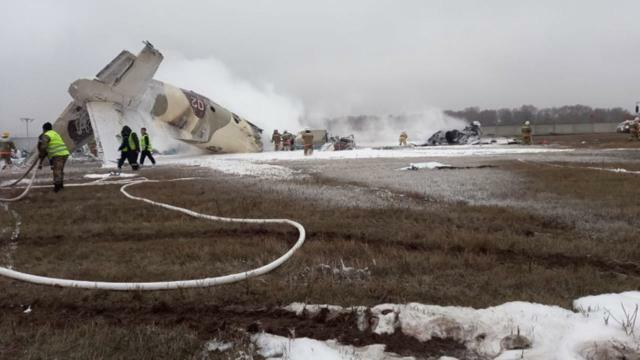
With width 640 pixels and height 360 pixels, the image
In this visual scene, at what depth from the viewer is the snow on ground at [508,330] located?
2.48 m

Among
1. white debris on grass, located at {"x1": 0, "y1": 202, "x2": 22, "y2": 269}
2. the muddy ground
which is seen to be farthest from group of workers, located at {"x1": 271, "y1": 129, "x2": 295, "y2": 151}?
white debris on grass, located at {"x1": 0, "y1": 202, "x2": 22, "y2": 269}

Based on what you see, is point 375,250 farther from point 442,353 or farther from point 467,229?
point 442,353

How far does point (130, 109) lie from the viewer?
2042 centimetres

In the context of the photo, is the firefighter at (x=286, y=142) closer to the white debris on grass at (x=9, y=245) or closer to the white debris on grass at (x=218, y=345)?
the white debris on grass at (x=9, y=245)

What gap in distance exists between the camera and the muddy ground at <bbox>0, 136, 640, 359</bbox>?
2.85 m

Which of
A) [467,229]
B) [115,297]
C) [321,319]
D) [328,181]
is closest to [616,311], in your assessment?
[321,319]

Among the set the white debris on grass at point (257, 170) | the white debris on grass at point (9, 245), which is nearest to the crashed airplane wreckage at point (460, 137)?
the white debris on grass at point (257, 170)

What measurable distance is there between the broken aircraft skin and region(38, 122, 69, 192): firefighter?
35.2 m

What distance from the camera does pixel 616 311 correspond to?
2855 mm

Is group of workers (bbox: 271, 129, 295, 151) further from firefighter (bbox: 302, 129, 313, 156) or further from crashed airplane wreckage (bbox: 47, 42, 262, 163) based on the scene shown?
firefighter (bbox: 302, 129, 313, 156)

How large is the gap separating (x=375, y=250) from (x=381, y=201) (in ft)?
8.51

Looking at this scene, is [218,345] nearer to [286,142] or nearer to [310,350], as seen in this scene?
[310,350]

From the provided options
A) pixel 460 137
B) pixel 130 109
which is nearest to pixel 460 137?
pixel 460 137

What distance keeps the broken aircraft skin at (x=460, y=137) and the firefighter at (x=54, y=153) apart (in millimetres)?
35160
